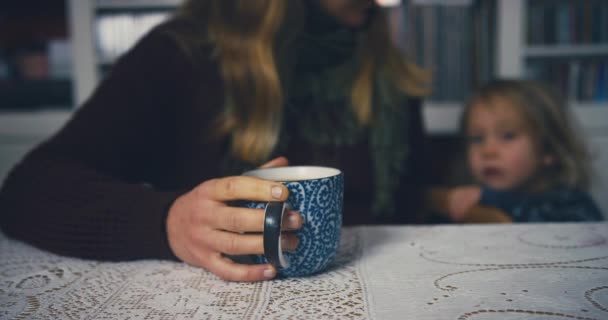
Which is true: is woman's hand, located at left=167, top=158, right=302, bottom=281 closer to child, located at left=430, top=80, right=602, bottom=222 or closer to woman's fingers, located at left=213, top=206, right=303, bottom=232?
woman's fingers, located at left=213, top=206, right=303, bottom=232

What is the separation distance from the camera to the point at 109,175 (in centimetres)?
73

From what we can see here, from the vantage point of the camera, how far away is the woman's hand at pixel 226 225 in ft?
1.40

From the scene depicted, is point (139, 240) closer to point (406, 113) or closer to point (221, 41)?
point (221, 41)

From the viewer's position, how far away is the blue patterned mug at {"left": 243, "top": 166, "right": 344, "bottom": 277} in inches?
16.1

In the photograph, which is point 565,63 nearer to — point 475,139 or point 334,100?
point 475,139

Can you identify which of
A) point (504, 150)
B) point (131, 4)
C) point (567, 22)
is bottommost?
point (504, 150)

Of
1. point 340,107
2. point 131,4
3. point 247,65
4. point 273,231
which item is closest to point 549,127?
point 340,107

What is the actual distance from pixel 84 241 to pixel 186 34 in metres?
0.51

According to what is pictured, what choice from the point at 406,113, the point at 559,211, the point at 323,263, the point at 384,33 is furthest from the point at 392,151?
the point at 323,263

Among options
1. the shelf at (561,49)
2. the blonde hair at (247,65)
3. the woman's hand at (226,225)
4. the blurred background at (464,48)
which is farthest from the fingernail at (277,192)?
the shelf at (561,49)

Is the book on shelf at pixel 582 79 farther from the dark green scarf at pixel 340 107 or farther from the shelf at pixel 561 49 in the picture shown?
the dark green scarf at pixel 340 107

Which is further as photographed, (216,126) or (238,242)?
(216,126)

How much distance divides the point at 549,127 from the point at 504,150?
0.18 meters

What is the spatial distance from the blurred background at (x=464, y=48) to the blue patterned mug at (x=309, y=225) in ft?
4.31
